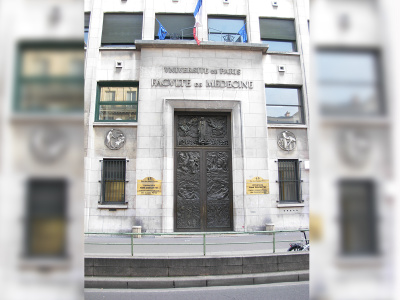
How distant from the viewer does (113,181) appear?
14.1 m

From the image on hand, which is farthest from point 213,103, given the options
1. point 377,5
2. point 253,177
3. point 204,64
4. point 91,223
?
point 377,5

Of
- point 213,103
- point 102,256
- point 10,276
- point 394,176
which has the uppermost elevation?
point 213,103

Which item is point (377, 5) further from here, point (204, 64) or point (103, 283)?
point (204, 64)

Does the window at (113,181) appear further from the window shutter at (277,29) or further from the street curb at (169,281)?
the window shutter at (277,29)

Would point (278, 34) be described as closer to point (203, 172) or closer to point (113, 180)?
point (203, 172)

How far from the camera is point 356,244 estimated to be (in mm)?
686

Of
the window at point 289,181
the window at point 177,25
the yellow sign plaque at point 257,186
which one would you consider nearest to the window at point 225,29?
the window at point 177,25

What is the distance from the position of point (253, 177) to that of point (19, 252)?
1381 cm

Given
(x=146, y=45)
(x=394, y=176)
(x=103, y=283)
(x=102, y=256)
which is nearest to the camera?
(x=394, y=176)

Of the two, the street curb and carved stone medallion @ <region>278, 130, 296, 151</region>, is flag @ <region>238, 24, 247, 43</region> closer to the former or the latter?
carved stone medallion @ <region>278, 130, 296, 151</region>

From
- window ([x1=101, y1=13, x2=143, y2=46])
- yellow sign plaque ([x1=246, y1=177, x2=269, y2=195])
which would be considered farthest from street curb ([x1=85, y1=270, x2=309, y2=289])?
window ([x1=101, y1=13, x2=143, y2=46])

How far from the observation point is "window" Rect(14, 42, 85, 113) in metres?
0.71

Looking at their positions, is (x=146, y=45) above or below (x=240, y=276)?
above

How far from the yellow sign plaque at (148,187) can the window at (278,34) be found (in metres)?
10.1
